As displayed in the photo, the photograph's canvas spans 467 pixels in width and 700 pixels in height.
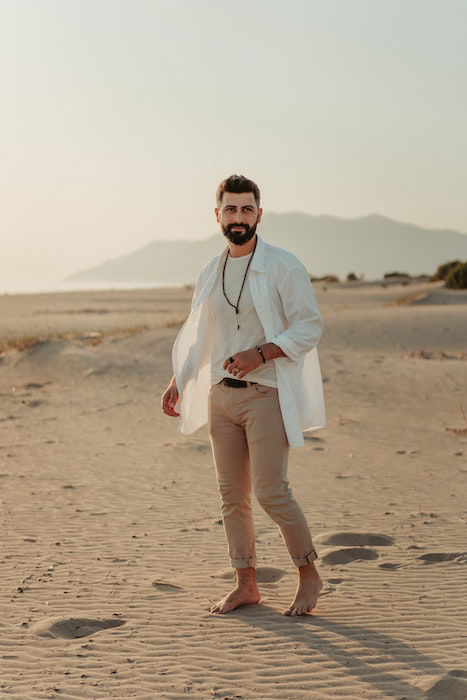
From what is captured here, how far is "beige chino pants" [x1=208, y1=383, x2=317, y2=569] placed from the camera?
16.1ft

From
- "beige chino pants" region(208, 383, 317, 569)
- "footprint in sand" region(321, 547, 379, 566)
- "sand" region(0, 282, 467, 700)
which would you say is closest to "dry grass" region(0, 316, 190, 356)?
"sand" region(0, 282, 467, 700)

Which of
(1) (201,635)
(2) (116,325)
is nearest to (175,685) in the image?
(1) (201,635)

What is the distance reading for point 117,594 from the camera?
18.9 feet

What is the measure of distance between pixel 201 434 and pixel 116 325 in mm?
14435

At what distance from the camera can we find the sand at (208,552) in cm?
451

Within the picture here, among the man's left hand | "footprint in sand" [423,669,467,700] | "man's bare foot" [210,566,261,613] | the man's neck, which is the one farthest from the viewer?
"man's bare foot" [210,566,261,613]

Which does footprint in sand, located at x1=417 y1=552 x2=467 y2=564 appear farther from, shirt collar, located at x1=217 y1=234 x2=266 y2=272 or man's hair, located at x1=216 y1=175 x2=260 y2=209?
man's hair, located at x1=216 y1=175 x2=260 y2=209

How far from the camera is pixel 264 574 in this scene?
20.1ft

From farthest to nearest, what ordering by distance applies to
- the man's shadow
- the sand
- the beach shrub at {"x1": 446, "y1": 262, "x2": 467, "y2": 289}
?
the beach shrub at {"x1": 446, "y1": 262, "x2": 467, "y2": 289} → the sand → the man's shadow

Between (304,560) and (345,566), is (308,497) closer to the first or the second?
(345,566)

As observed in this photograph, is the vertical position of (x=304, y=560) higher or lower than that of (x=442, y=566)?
higher

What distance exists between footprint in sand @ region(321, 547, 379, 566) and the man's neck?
2333 mm

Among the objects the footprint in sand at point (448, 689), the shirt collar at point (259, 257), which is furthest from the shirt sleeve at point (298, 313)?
the footprint in sand at point (448, 689)

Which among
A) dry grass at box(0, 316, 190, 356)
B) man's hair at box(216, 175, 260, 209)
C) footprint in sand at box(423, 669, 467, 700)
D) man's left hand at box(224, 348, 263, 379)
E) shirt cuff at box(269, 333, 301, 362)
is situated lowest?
footprint in sand at box(423, 669, 467, 700)
